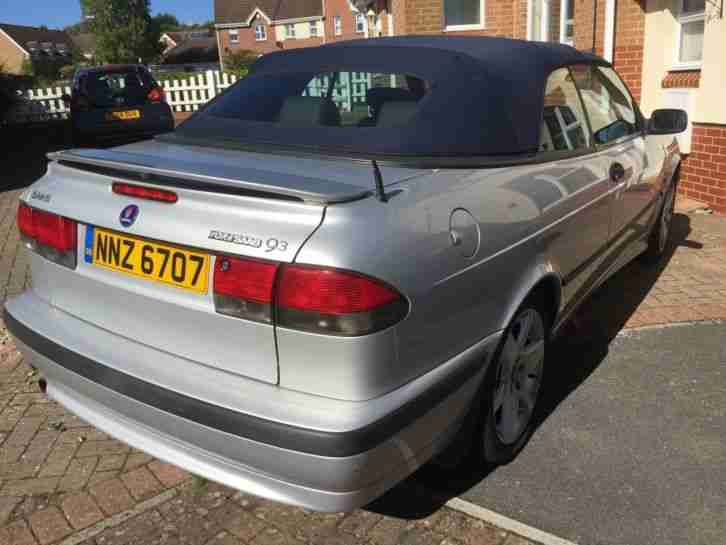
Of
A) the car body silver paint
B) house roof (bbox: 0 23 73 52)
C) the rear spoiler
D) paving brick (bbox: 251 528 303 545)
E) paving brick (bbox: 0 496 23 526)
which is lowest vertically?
paving brick (bbox: 251 528 303 545)

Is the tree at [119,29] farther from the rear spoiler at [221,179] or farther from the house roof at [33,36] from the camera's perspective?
the rear spoiler at [221,179]

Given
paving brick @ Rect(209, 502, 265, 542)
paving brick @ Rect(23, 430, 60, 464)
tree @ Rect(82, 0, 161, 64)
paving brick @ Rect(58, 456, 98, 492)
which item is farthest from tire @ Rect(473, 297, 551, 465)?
tree @ Rect(82, 0, 161, 64)

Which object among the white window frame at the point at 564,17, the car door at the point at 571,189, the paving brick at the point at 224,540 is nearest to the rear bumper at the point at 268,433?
the paving brick at the point at 224,540

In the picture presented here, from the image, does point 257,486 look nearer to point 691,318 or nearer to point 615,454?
point 615,454

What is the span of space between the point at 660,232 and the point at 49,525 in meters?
4.63

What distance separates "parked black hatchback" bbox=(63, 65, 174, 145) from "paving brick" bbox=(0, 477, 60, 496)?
11.7 m

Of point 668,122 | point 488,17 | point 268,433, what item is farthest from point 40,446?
point 488,17

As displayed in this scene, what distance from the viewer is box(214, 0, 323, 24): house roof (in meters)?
59.4

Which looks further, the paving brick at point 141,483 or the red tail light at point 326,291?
the paving brick at point 141,483

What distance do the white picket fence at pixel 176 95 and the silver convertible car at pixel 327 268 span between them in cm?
1827

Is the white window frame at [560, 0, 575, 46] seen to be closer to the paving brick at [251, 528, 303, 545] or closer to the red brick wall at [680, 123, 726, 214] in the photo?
the red brick wall at [680, 123, 726, 214]

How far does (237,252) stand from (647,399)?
2.41 meters

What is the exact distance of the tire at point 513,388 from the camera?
104 inches

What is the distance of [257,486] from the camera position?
2.08 m
